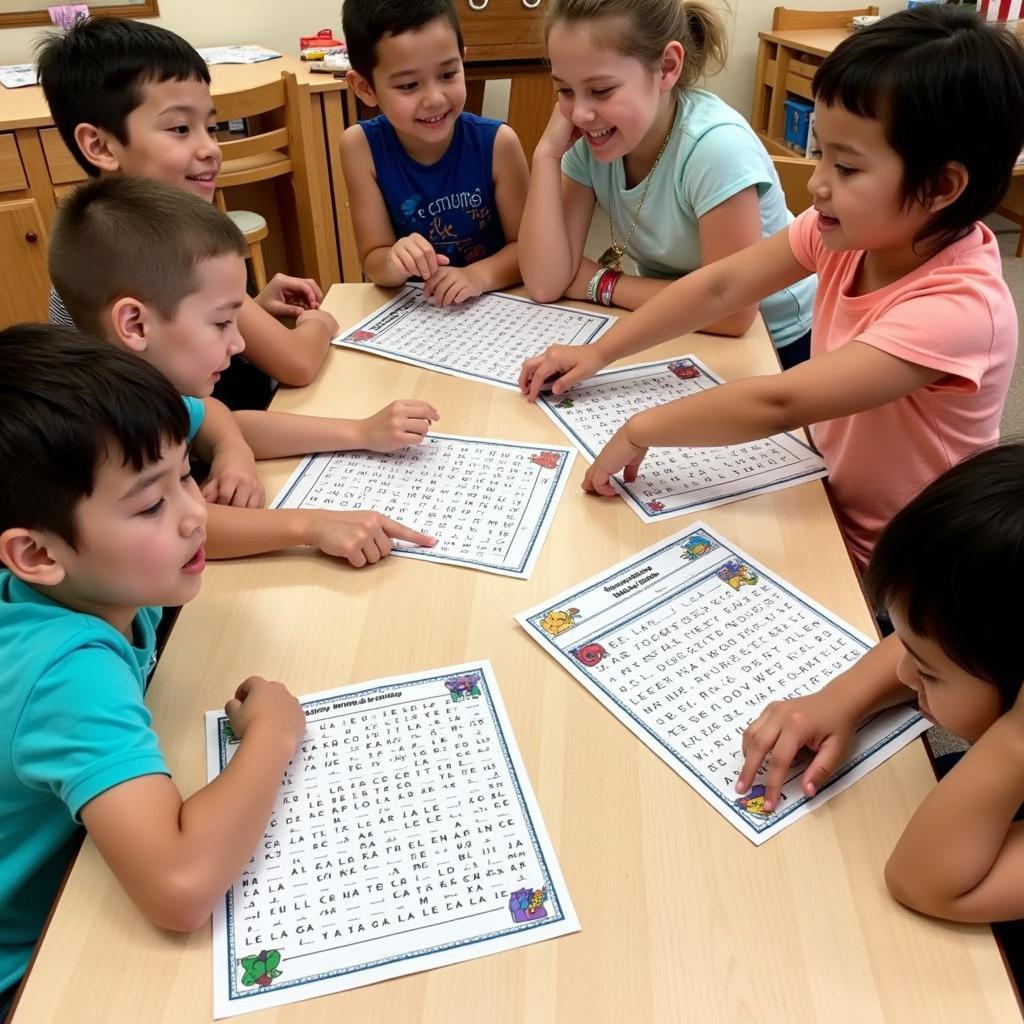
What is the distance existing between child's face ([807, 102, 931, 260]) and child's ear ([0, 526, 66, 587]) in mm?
837

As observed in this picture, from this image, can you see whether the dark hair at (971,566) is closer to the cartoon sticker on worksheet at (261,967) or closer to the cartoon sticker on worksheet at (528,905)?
the cartoon sticker on worksheet at (528,905)

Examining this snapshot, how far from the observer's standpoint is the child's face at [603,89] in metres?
1.29

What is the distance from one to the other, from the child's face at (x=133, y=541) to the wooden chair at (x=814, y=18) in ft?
12.9

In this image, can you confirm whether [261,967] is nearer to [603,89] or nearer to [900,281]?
[900,281]

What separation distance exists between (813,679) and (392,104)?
1.27 m

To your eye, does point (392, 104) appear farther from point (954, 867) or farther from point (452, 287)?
point (954, 867)

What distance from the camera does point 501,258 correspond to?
1.52 metres

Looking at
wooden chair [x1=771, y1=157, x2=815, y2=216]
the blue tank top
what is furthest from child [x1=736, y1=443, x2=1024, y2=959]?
the blue tank top

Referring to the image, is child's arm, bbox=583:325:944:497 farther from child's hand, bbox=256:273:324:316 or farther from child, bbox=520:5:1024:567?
child's hand, bbox=256:273:324:316

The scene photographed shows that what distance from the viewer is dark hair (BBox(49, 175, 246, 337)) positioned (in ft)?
3.34

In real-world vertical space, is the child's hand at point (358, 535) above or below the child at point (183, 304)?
below

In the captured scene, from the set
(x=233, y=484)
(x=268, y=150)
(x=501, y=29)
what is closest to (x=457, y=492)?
(x=233, y=484)

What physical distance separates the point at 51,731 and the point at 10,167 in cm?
239

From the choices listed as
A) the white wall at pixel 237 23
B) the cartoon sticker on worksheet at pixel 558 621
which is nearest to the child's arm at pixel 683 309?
the cartoon sticker on worksheet at pixel 558 621
